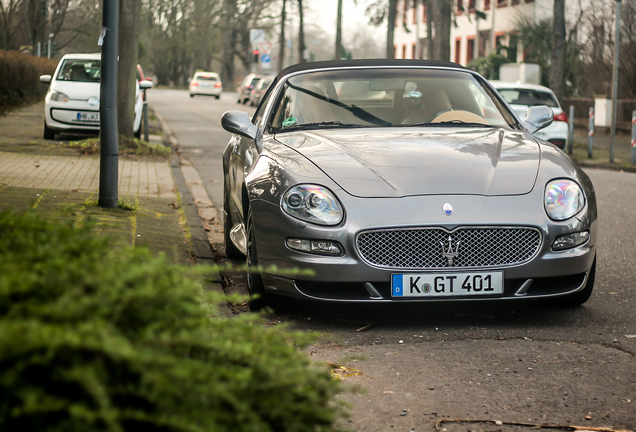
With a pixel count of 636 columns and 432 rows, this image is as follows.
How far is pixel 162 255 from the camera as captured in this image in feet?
6.31

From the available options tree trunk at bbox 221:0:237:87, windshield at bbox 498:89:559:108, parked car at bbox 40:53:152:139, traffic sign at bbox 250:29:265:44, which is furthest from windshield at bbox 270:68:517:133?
tree trunk at bbox 221:0:237:87

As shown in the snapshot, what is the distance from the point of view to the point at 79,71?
16.2m

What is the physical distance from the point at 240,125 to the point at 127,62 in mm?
8836

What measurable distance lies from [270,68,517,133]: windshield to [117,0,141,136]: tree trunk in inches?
329

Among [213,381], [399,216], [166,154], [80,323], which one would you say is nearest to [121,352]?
[80,323]

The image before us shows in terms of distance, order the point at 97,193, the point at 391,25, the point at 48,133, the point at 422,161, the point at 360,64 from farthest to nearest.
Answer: the point at 391,25 → the point at 48,133 → the point at 97,193 → the point at 360,64 → the point at 422,161

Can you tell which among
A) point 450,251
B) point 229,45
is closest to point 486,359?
point 450,251

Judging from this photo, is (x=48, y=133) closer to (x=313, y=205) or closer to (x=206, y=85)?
(x=313, y=205)

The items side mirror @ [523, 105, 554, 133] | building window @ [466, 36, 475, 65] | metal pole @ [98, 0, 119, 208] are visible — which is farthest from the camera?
building window @ [466, 36, 475, 65]

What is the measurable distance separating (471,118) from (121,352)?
472cm

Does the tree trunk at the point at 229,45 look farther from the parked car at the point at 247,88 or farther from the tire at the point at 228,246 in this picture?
the tire at the point at 228,246

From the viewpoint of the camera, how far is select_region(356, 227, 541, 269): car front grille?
4.31 m

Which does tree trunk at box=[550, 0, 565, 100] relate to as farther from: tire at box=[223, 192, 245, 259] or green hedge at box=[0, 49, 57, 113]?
tire at box=[223, 192, 245, 259]

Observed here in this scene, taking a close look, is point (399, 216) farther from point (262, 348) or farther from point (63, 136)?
point (63, 136)
